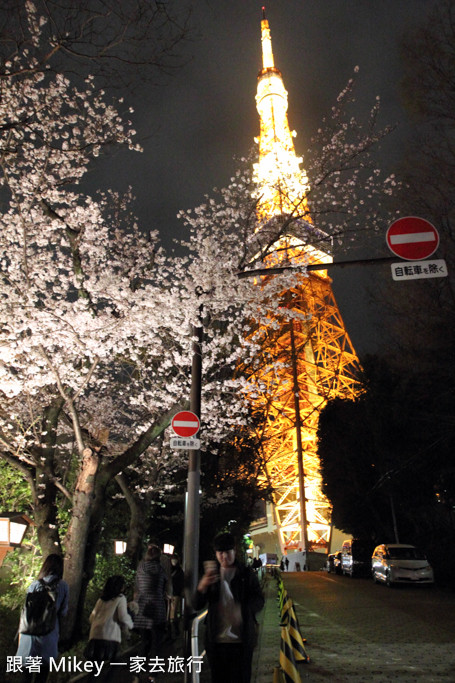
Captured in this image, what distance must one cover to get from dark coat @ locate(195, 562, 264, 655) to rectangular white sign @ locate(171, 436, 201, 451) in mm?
3135

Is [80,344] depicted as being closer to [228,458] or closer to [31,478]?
[31,478]

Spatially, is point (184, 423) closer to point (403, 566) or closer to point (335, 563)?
point (403, 566)

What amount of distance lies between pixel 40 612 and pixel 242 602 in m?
1.78

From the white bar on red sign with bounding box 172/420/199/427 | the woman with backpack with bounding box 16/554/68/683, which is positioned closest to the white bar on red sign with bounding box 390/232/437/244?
the white bar on red sign with bounding box 172/420/199/427

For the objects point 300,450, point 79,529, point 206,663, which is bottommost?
point 206,663

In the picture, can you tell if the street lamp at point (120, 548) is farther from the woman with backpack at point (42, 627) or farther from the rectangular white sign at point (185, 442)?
the woman with backpack at point (42, 627)

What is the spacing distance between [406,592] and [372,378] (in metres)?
11.6

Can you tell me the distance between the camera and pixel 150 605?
5.50 m

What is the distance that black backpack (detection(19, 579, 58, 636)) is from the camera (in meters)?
3.89

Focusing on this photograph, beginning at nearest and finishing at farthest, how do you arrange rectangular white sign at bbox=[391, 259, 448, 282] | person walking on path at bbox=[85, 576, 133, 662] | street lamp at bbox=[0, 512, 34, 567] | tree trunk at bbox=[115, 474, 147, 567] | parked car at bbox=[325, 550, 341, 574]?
person walking on path at bbox=[85, 576, 133, 662]
rectangular white sign at bbox=[391, 259, 448, 282]
street lamp at bbox=[0, 512, 34, 567]
tree trunk at bbox=[115, 474, 147, 567]
parked car at bbox=[325, 550, 341, 574]

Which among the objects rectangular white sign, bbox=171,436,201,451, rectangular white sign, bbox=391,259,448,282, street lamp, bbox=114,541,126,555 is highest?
rectangular white sign, bbox=391,259,448,282

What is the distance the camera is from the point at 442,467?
16844 mm

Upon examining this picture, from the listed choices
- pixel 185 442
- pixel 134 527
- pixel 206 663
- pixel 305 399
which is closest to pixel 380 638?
pixel 206 663

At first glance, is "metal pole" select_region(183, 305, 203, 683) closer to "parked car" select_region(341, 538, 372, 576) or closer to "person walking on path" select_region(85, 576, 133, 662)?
"person walking on path" select_region(85, 576, 133, 662)
